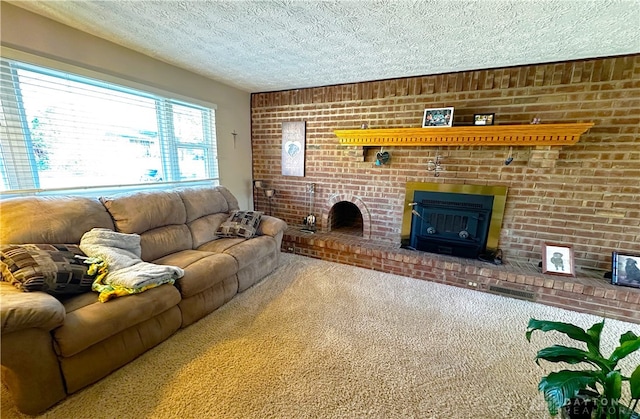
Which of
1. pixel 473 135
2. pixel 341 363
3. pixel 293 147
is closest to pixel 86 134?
pixel 293 147

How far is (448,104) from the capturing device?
2.87m

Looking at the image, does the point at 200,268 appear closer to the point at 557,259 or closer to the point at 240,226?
the point at 240,226

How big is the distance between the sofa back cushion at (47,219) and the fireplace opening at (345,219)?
8.62ft

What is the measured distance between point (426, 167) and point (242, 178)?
2651 mm

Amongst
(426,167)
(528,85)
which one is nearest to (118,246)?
(426,167)

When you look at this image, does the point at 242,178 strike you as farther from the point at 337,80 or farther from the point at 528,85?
the point at 528,85

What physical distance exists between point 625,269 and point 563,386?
2399 mm

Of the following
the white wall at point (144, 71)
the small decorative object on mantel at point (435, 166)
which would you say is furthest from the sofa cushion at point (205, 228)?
the small decorative object on mantel at point (435, 166)

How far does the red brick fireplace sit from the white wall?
25.7 inches

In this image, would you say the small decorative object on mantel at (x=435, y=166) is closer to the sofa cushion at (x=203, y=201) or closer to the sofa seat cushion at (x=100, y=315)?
the sofa cushion at (x=203, y=201)

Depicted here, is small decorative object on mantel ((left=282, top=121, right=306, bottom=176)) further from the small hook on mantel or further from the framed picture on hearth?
the framed picture on hearth

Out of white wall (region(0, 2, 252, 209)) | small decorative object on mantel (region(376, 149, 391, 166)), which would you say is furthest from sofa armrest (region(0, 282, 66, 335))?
small decorative object on mantel (region(376, 149, 391, 166))

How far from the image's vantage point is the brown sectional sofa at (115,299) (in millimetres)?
1247

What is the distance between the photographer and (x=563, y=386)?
928 millimetres
